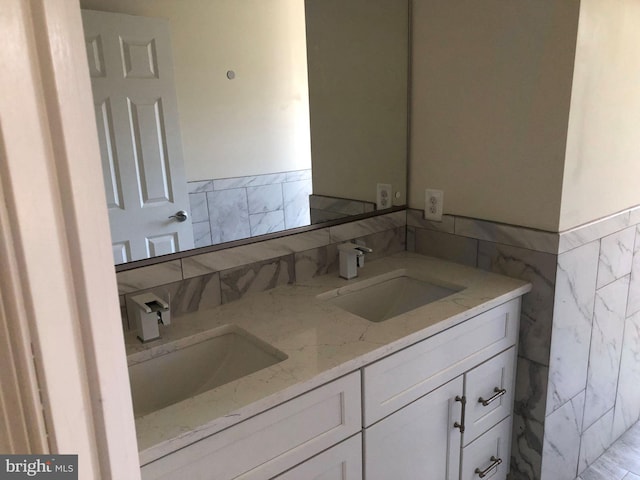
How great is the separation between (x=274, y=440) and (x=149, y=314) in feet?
1.56

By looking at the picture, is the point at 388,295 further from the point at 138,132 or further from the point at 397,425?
the point at 138,132

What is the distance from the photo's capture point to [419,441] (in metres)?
1.43

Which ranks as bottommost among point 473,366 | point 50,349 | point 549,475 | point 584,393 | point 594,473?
point 594,473

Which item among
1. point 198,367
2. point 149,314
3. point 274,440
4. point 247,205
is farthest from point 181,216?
point 274,440

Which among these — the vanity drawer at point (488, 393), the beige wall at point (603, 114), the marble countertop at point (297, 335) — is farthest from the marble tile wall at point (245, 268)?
the beige wall at point (603, 114)

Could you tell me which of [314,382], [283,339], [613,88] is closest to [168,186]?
[283,339]

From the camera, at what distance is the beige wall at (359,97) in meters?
1.87

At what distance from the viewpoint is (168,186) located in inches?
58.6

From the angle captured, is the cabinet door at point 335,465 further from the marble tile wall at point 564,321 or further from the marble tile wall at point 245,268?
the marble tile wall at point 564,321

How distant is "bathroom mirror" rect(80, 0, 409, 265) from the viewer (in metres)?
→ 1.36

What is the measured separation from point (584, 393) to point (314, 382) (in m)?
1.34

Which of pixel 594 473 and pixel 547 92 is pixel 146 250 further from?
pixel 594 473

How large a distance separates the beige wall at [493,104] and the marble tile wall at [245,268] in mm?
357

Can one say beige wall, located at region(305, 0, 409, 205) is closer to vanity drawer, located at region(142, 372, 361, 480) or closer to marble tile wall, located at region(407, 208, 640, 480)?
marble tile wall, located at region(407, 208, 640, 480)
